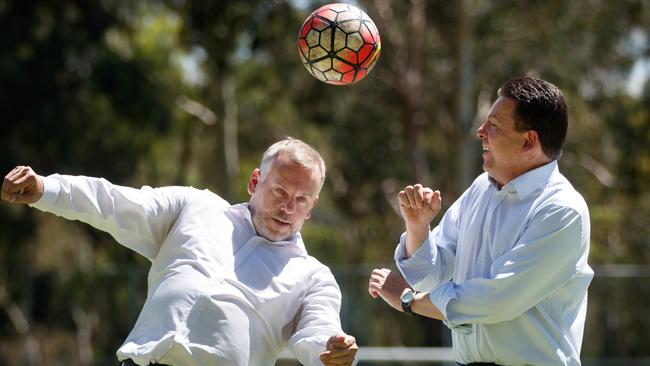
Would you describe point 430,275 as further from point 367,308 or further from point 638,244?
point 638,244

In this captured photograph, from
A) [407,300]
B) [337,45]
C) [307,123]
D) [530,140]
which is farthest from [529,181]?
[307,123]

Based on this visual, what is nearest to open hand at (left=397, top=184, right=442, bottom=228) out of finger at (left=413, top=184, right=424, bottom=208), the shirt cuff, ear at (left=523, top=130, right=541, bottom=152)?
finger at (left=413, top=184, right=424, bottom=208)

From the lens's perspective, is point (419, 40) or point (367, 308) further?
point (419, 40)

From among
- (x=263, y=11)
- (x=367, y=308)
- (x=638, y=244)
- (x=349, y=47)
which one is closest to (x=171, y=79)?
(x=263, y=11)

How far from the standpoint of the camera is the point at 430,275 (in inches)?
211

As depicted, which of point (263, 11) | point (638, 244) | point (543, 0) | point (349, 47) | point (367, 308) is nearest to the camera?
point (349, 47)

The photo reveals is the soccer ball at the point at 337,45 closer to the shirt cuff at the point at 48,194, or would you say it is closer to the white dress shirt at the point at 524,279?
the white dress shirt at the point at 524,279

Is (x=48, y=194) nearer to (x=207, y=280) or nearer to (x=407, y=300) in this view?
(x=207, y=280)

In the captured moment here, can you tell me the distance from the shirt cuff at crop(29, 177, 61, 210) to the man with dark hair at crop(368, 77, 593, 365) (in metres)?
1.50

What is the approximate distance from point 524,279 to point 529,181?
0.46m

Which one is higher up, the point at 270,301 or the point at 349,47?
the point at 349,47

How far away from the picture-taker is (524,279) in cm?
480

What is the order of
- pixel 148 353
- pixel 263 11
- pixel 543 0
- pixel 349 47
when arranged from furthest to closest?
pixel 543 0
pixel 263 11
pixel 349 47
pixel 148 353

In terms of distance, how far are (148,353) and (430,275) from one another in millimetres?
1339
